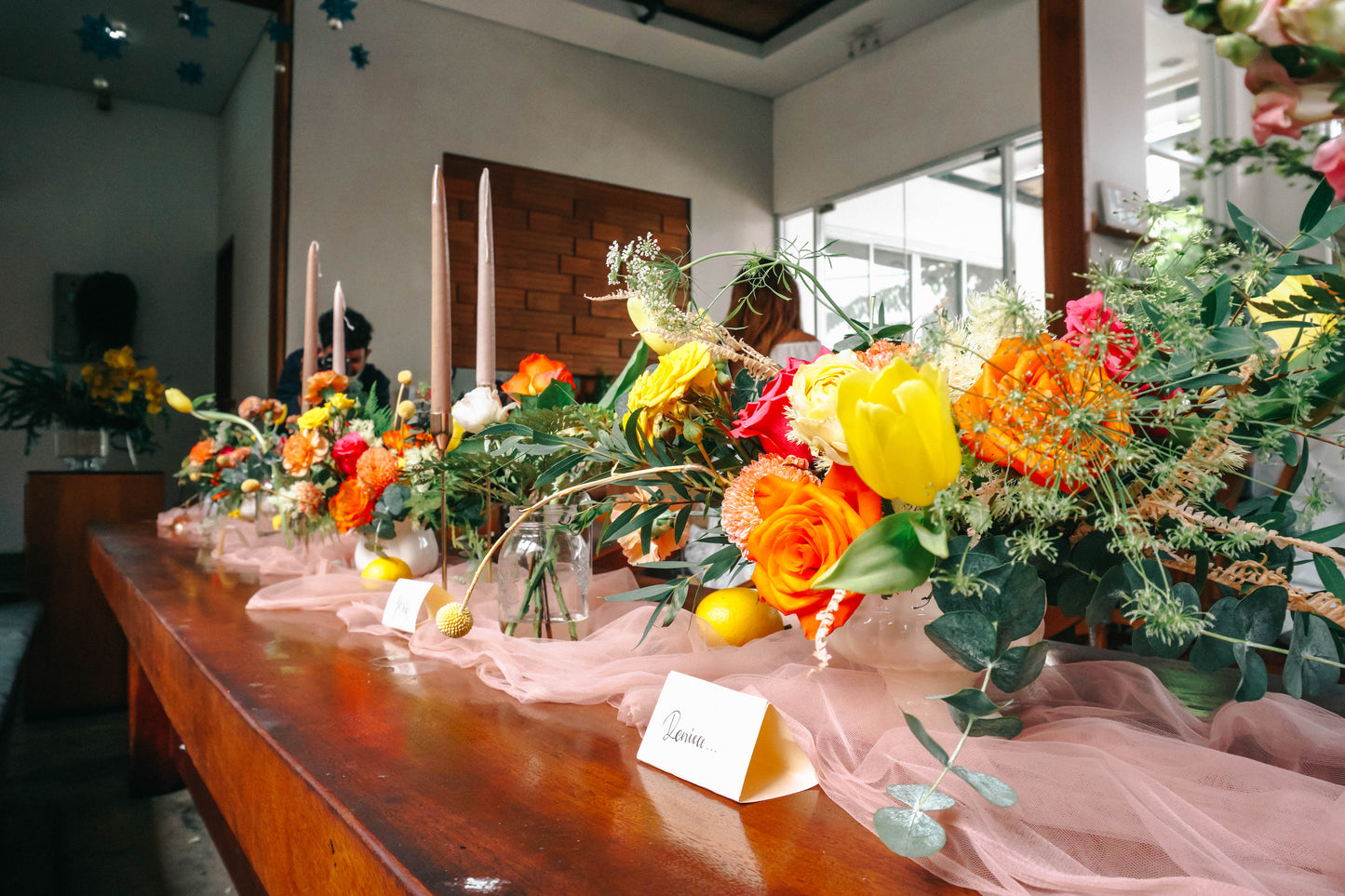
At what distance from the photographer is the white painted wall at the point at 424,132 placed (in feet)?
12.9

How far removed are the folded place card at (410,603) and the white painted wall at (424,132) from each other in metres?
2.83

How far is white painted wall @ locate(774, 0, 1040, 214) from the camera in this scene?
4.00m

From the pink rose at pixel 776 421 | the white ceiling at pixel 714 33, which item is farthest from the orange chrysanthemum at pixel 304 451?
the white ceiling at pixel 714 33

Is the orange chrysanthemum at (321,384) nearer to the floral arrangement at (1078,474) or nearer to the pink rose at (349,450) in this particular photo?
the pink rose at (349,450)

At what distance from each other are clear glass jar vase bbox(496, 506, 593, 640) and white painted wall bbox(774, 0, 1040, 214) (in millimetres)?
3952

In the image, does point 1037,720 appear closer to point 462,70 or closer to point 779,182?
point 462,70

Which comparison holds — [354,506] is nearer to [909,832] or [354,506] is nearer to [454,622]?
[454,622]

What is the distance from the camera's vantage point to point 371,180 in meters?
4.05

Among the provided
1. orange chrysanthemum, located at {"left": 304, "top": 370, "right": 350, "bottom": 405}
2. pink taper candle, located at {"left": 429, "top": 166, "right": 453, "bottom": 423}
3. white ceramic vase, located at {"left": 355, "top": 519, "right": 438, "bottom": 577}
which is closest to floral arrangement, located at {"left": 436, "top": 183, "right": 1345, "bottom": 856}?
pink taper candle, located at {"left": 429, "top": 166, "right": 453, "bottom": 423}

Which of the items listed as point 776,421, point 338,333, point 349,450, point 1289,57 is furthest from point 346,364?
point 1289,57

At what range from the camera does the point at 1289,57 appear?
0.69 feet

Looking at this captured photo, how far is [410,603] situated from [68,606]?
270cm

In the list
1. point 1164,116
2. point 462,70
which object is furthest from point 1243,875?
point 462,70

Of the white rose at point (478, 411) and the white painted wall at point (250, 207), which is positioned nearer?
the white rose at point (478, 411)
